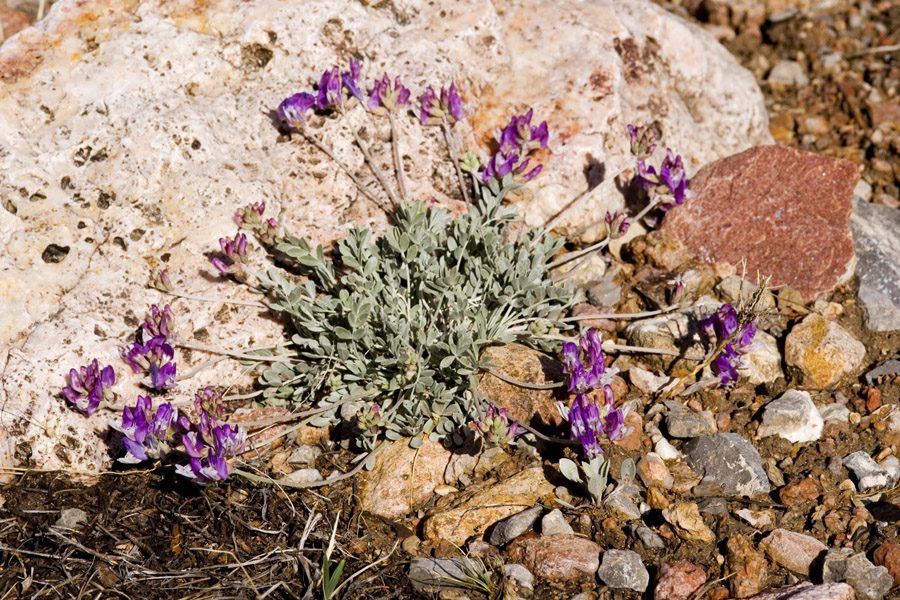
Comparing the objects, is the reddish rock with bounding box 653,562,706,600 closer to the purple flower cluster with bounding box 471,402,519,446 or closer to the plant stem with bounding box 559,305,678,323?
the purple flower cluster with bounding box 471,402,519,446

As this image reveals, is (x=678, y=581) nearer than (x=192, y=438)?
Yes

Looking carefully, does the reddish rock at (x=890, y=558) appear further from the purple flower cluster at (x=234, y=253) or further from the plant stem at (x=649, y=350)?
the purple flower cluster at (x=234, y=253)

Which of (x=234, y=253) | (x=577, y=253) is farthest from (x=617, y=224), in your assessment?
(x=234, y=253)

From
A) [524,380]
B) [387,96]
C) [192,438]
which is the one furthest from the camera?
[387,96]

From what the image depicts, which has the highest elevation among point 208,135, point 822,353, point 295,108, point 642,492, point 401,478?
point 295,108

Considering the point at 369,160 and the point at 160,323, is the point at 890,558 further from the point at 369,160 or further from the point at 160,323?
the point at 160,323

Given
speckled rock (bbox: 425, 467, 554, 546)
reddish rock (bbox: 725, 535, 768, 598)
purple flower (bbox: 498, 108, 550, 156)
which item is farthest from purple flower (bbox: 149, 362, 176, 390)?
reddish rock (bbox: 725, 535, 768, 598)

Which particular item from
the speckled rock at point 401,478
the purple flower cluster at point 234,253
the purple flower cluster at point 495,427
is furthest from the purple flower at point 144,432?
the purple flower cluster at point 495,427
